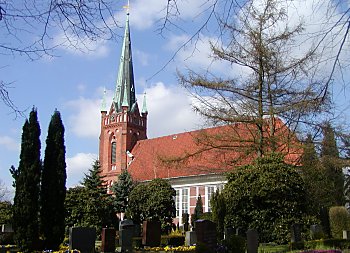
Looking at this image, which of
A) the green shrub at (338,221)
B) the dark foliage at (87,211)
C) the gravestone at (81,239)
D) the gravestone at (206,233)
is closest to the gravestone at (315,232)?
the green shrub at (338,221)

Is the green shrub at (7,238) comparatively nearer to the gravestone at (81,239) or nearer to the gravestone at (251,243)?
the gravestone at (81,239)

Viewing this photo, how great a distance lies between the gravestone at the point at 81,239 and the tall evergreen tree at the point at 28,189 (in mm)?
1802

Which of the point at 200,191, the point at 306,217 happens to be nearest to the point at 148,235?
the point at 306,217

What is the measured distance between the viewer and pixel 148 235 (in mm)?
18672

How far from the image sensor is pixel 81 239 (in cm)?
1502

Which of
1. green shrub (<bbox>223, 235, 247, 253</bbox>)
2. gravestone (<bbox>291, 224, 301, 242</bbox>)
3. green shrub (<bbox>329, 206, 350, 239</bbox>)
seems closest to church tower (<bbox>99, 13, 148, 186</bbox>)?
green shrub (<bbox>329, 206, 350, 239</bbox>)

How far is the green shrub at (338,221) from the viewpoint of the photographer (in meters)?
23.4

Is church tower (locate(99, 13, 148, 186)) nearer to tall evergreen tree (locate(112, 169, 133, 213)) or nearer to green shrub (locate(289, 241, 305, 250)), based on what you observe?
tall evergreen tree (locate(112, 169, 133, 213))

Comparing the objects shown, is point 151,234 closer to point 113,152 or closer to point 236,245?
point 236,245

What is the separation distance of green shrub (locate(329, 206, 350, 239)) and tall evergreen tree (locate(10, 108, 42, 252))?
15.6 meters

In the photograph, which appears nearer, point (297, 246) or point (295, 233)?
point (297, 246)

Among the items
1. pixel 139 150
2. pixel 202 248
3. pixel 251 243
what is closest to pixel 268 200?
pixel 251 243

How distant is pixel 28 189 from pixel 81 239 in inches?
119

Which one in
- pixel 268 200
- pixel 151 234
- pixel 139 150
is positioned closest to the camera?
pixel 151 234
